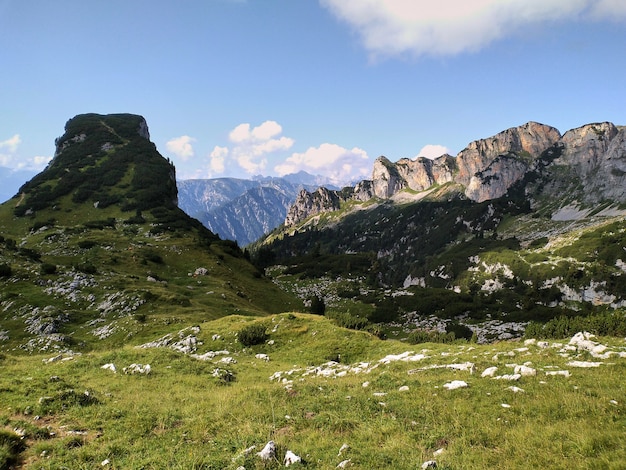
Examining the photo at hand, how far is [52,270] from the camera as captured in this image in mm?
46281

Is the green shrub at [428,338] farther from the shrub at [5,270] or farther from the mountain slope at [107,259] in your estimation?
the shrub at [5,270]

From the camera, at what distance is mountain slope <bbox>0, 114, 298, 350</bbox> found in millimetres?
35719

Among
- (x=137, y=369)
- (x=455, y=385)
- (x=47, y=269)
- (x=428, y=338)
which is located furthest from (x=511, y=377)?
(x=47, y=269)

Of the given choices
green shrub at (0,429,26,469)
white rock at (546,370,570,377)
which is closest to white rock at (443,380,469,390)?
white rock at (546,370,570,377)

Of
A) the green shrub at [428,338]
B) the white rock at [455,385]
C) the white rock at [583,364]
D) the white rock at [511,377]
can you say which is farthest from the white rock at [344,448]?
the green shrub at [428,338]

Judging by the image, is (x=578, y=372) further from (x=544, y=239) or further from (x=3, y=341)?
(x=544, y=239)

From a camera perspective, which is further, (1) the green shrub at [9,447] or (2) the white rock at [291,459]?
(1) the green shrub at [9,447]

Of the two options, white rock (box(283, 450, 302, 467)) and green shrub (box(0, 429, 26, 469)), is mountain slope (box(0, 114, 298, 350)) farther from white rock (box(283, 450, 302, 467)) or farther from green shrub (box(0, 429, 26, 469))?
white rock (box(283, 450, 302, 467))

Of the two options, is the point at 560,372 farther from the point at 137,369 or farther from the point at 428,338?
the point at 428,338

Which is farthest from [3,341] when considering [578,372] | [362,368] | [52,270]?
[578,372]

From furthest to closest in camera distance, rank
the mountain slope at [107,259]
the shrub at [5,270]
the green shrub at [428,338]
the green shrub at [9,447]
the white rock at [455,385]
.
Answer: the shrub at [5,270], the mountain slope at [107,259], the green shrub at [428,338], the white rock at [455,385], the green shrub at [9,447]

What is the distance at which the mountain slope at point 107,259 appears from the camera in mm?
35719

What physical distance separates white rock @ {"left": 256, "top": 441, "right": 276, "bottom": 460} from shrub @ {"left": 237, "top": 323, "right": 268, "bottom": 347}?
20408mm

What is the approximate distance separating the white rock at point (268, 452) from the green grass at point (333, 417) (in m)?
0.16
